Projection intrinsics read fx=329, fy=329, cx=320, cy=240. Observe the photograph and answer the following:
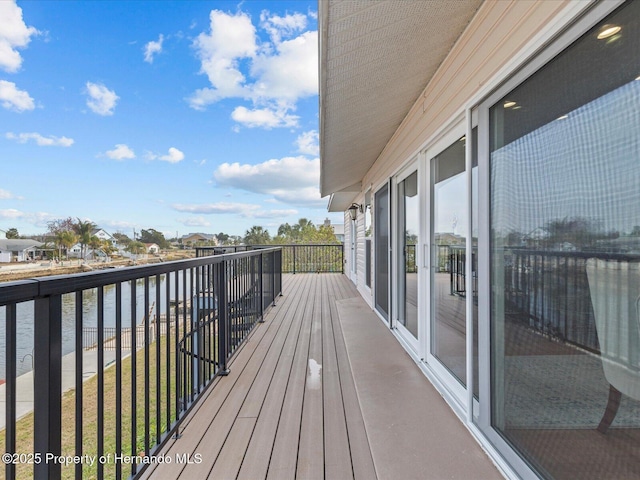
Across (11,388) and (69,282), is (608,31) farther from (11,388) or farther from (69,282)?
(11,388)

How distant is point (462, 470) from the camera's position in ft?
5.06

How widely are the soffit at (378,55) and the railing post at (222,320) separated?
157 cm

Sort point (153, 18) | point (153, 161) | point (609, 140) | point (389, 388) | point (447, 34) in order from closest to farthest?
point (609, 140)
point (447, 34)
point (389, 388)
point (153, 18)
point (153, 161)

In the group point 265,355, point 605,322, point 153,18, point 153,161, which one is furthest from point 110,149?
point 605,322

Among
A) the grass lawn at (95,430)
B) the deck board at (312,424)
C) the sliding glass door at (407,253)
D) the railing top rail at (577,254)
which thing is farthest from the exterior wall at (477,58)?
the grass lawn at (95,430)

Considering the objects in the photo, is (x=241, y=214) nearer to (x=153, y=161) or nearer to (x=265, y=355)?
(x=153, y=161)

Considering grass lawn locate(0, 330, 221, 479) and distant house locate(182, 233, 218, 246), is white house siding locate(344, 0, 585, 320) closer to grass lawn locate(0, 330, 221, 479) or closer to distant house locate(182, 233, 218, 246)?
grass lawn locate(0, 330, 221, 479)

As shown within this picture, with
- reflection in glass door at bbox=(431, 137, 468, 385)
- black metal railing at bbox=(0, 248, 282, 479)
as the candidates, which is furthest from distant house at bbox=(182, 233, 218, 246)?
reflection in glass door at bbox=(431, 137, 468, 385)

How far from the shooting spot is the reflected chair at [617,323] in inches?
36.9

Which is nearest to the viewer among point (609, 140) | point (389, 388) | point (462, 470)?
point (609, 140)

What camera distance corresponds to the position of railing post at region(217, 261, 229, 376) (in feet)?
8.48

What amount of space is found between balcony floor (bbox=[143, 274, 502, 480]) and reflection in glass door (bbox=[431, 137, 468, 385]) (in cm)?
35

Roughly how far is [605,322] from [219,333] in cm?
239

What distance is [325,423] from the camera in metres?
1.98
